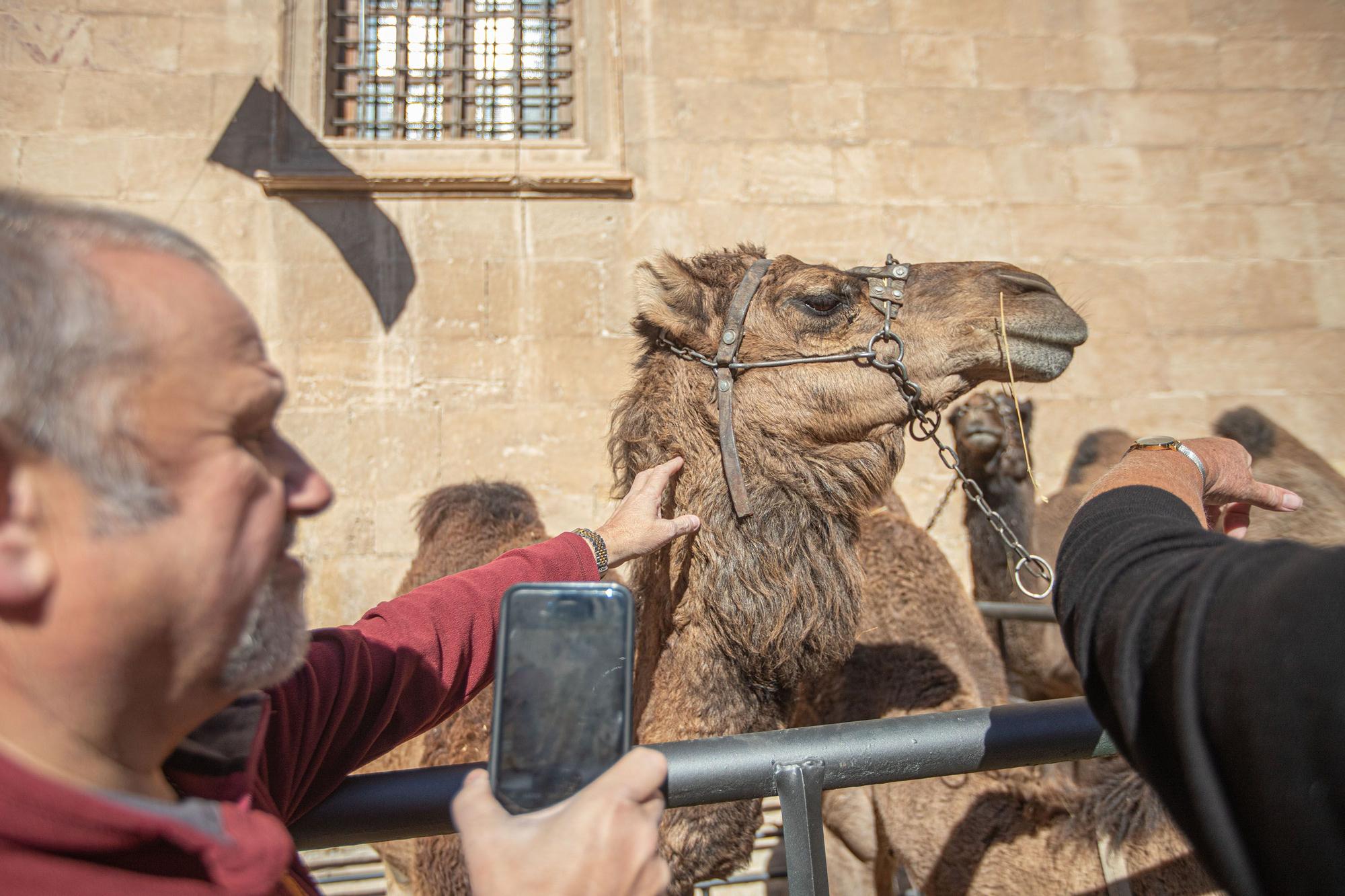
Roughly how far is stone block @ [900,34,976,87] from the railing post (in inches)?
266

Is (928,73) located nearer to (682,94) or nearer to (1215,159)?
(682,94)

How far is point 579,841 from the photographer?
2.36 ft

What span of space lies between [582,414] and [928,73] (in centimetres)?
402

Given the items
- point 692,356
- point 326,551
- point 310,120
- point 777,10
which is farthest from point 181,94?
point 692,356

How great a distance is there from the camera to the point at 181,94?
605 cm

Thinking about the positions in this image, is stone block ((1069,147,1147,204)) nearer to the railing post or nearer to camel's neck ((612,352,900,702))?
camel's neck ((612,352,900,702))

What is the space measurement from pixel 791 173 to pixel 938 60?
1.63 meters

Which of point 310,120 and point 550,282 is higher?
point 310,120

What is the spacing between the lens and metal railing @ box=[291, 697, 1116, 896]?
114cm

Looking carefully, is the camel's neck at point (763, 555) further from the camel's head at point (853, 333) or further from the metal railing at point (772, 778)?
the metal railing at point (772, 778)

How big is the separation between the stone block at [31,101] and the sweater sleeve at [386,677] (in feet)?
21.2

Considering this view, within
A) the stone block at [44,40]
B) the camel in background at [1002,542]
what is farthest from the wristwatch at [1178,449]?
the stone block at [44,40]

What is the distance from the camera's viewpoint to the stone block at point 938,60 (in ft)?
22.0

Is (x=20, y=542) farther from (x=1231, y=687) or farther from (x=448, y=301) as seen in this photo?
(x=448, y=301)
